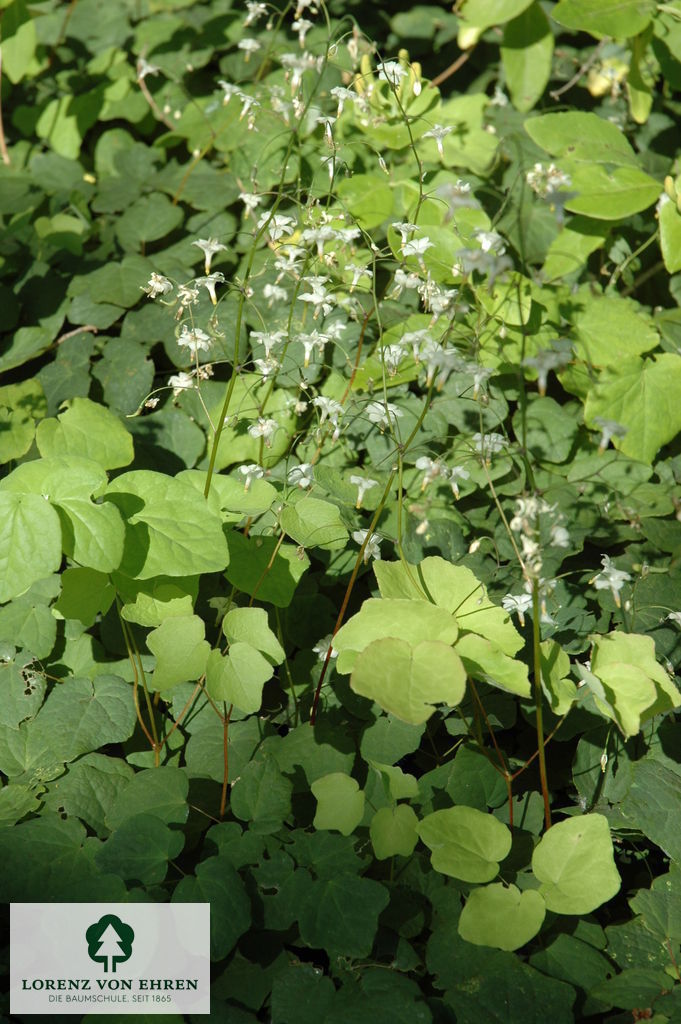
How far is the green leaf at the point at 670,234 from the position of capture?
90.5 inches

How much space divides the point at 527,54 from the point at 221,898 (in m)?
2.66

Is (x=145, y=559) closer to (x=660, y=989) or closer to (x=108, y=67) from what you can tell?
(x=660, y=989)

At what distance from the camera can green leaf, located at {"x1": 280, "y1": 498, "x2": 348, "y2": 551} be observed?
1.88m

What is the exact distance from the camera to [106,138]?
3.29 metres

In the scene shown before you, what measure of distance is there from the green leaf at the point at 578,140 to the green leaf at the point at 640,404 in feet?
2.10

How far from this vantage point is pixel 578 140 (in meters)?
2.50

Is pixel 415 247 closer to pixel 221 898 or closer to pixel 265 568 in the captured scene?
pixel 265 568

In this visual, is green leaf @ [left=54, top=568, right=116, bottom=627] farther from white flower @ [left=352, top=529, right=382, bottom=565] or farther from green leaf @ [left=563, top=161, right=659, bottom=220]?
green leaf @ [left=563, top=161, right=659, bottom=220]

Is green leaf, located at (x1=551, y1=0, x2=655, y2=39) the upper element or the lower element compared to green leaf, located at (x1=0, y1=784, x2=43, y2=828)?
upper

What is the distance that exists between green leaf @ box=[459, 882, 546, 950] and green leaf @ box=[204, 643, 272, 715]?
546 millimetres

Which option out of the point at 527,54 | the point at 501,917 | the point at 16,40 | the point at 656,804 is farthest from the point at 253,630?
the point at 16,40

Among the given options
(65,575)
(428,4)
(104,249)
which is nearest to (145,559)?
(65,575)

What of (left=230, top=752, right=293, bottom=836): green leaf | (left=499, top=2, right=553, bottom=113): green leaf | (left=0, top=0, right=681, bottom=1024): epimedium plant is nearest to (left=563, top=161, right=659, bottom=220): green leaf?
(left=0, top=0, right=681, bottom=1024): epimedium plant

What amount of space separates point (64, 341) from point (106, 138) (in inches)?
45.8
